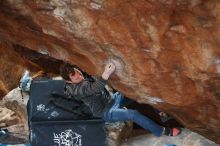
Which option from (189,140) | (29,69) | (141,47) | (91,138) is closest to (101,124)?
(91,138)

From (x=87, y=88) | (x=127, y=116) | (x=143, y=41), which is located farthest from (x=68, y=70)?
(x=143, y=41)

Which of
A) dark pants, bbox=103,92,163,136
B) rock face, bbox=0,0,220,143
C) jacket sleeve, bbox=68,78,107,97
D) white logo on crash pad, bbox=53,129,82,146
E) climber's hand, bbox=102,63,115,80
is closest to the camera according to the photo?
rock face, bbox=0,0,220,143

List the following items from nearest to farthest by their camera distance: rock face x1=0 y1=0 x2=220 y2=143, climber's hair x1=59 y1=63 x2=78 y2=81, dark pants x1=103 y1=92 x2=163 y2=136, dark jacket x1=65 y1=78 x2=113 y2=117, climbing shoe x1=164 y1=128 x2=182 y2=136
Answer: rock face x1=0 y1=0 x2=220 y2=143, dark jacket x1=65 y1=78 x2=113 y2=117, climber's hair x1=59 y1=63 x2=78 y2=81, dark pants x1=103 y1=92 x2=163 y2=136, climbing shoe x1=164 y1=128 x2=182 y2=136

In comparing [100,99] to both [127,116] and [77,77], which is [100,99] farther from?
[77,77]

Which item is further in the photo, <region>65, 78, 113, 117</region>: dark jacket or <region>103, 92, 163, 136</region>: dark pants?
<region>103, 92, 163, 136</region>: dark pants

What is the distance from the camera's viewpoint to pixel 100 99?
624cm

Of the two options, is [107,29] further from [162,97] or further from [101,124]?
[101,124]

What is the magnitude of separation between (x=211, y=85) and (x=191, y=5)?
102 cm

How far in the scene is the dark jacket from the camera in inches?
215

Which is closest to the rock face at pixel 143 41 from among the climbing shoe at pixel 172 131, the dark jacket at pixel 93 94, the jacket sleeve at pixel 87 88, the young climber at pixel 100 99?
the jacket sleeve at pixel 87 88

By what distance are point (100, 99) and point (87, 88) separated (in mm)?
653

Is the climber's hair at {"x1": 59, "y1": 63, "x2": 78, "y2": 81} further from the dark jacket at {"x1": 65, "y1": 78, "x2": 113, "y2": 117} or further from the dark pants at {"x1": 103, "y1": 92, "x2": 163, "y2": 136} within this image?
the dark pants at {"x1": 103, "y1": 92, "x2": 163, "y2": 136}

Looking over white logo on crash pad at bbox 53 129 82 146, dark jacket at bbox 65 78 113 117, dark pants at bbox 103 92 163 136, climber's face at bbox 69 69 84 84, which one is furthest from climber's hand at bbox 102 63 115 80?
white logo on crash pad at bbox 53 129 82 146

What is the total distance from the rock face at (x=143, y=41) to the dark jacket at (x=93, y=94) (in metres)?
0.38
